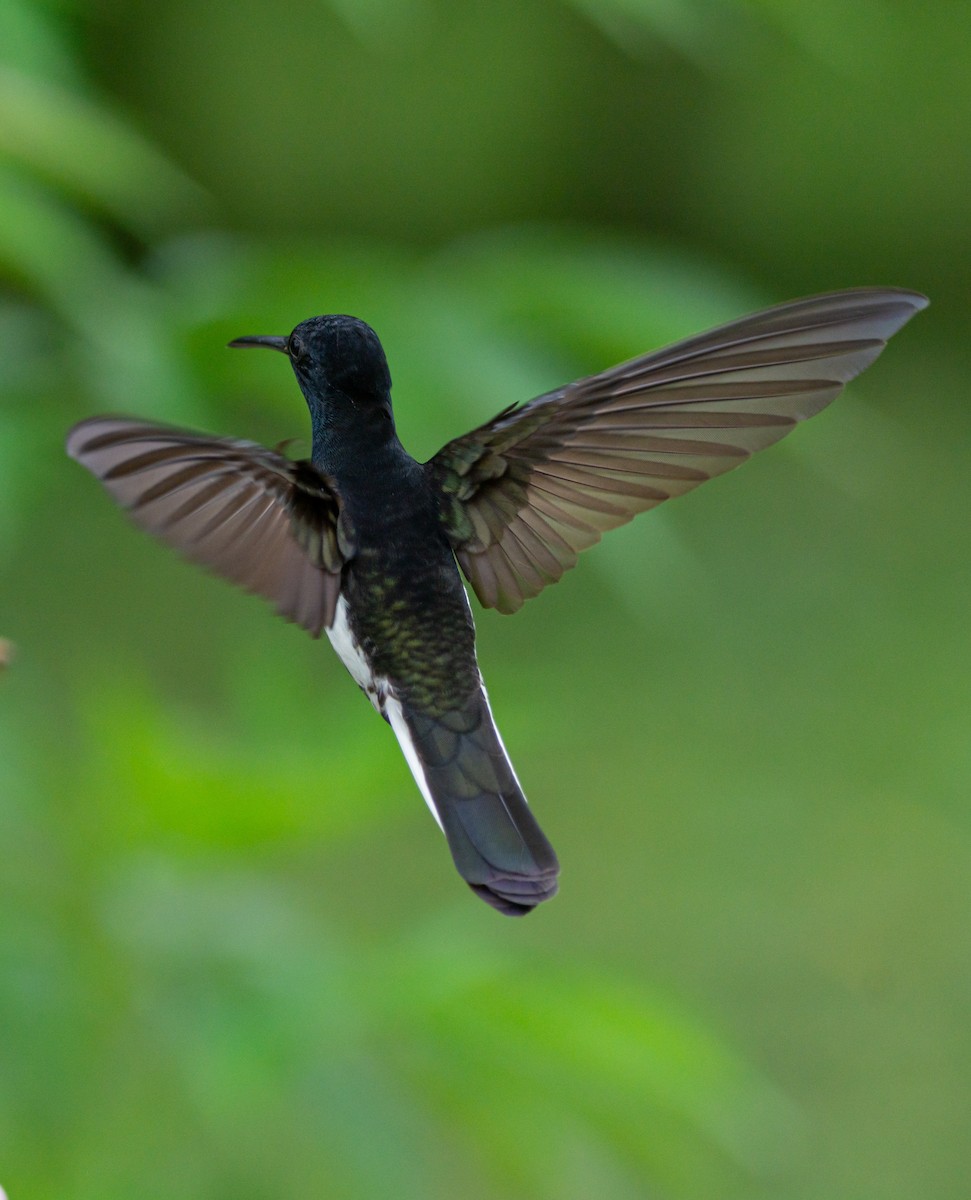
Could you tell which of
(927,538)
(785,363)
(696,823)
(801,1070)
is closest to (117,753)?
(785,363)

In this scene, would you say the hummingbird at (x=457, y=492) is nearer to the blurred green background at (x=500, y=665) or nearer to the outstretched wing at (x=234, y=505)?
the outstretched wing at (x=234, y=505)

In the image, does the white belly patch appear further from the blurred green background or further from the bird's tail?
the blurred green background

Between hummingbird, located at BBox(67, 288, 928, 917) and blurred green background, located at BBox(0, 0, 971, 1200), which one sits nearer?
hummingbird, located at BBox(67, 288, 928, 917)

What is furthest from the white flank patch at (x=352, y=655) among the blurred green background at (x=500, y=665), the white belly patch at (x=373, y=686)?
the blurred green background at (x=500, y=665)

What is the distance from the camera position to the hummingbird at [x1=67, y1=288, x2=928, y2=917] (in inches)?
11.3

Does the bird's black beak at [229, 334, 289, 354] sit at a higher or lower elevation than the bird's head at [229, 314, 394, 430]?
higher

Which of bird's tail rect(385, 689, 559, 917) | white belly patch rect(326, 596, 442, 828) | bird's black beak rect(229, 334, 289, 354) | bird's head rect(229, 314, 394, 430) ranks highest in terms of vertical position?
bird's black beak rect(229, 334, 289, 354)

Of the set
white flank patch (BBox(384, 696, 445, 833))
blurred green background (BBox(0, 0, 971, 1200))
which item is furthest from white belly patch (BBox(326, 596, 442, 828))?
blurred green background (BBox(0, 0, 971, 1200))

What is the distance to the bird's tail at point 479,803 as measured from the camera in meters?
0.30

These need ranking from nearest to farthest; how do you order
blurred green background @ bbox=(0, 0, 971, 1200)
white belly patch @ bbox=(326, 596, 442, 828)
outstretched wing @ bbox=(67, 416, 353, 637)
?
outstretched wing @ bbox=(67, 416, 353, 637) < white belly patch @ bbox=(326, 596, 442, 828) < blurred green background @ bbox=(0, 0, 971, 1200)

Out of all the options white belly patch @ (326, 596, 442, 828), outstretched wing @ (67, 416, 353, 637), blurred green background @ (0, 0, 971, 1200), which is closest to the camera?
outstretched wing @ (67, 416, 353, 637)

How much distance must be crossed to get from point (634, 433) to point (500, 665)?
5.98 feet

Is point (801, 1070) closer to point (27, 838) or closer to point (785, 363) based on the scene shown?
point (27, 838)

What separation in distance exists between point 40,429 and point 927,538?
245 cm
